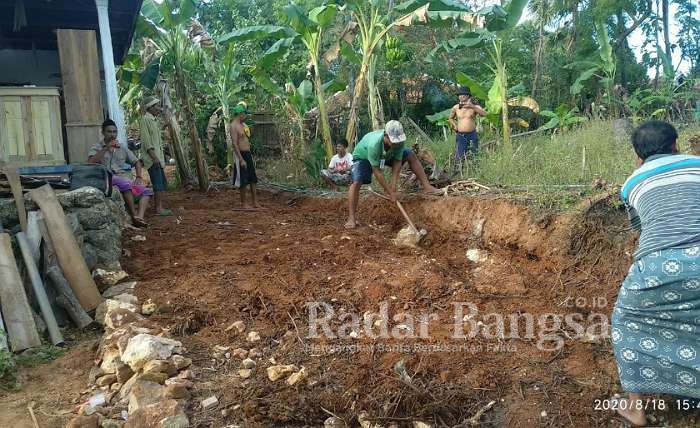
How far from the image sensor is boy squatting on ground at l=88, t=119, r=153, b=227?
18.9 ft

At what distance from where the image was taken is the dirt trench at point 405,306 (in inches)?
115

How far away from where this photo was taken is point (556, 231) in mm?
4996

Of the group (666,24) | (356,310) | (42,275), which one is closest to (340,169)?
(356,310)

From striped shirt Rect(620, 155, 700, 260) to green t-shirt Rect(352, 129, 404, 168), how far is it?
3327mm

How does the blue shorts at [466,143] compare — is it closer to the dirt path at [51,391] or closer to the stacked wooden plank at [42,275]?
the stacked wooden plank at [42,275]

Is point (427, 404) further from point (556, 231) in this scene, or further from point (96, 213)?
point (96, 213)

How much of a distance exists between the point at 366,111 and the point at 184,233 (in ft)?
24.0

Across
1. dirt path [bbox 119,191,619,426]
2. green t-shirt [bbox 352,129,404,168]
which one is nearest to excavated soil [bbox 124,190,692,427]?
dirt path [bbox 119,191,619,426]

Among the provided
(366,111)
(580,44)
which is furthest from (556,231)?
(580,44)

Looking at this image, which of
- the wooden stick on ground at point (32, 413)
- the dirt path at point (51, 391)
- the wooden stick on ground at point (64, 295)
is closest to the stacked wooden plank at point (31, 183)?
the wooden stick on ground at point (64, 295)

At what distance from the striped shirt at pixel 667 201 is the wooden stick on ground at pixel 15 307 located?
3.66 m

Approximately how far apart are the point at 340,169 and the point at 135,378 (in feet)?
19.3

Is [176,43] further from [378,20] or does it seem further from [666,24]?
[666,24]
